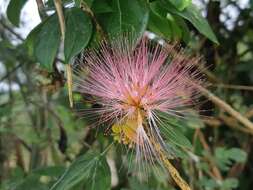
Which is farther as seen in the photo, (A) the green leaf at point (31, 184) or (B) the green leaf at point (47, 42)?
(A) the green leaf at point (31, 184)

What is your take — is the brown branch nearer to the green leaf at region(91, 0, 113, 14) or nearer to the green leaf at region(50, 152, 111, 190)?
the green leaf at region(50, 152, 111, 190)

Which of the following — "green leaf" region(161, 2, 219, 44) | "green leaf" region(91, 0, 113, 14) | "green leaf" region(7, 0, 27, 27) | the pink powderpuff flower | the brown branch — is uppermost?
"green leaf" region(7, 0, 27, 27)

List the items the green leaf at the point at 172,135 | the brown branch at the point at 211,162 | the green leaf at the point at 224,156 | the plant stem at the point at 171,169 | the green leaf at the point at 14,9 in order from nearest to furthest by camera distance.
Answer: the plant stem at the point at 171,169 → the green leaf at the point at 172,135 → the green leaf at the point at 14,9 → the green leaf at the point at 224,156 → the brown branch at the point at 211,162

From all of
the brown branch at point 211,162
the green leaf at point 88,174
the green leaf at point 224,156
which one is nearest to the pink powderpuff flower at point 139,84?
the green leaf at point 88,174

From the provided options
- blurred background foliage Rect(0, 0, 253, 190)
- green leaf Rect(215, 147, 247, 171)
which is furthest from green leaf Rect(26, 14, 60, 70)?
green leaf Rect(215, 147, 247, 171)

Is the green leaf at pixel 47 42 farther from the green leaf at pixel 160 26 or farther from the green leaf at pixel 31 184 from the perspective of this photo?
the green leaf at pixel 31 184

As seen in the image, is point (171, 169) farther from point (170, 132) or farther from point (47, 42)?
point (47, 42)

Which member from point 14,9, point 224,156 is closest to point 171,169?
point 14,9
